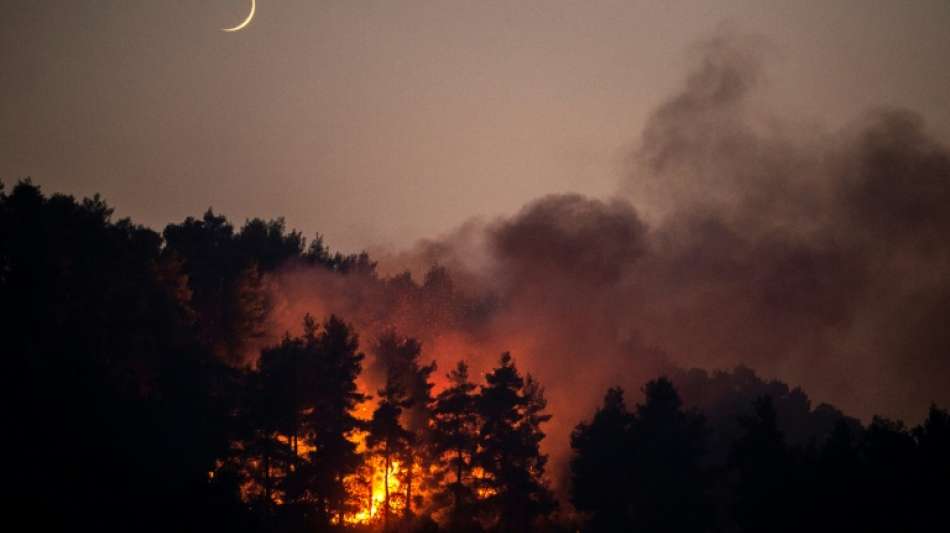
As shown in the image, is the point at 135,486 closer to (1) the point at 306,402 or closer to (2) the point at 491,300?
(1) the point at 306,402

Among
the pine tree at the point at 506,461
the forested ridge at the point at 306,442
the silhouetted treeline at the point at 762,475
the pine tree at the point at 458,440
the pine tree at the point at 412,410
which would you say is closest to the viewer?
the forested ridge at the point at 306,442

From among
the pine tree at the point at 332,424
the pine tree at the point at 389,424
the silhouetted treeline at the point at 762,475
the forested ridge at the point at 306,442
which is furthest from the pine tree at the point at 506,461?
the pine tree at the point at 332,424

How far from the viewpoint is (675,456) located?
218 feet

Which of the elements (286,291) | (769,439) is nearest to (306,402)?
(769,439)

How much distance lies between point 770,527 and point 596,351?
93.2 m

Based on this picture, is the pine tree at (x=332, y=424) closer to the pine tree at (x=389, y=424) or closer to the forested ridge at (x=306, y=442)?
the forested ridge at (x=306, y=442)

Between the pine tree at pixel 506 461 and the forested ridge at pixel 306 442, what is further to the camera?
the pine tree at pixel 506 461

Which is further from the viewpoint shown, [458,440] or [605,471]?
[605,471]

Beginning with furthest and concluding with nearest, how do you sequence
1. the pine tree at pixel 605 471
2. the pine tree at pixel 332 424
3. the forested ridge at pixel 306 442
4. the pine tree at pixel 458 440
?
the pine tree at pixel 458 440, the pine tree at pixel 605 471, the pine tree at pixel 332 424, the forested ridge at pixel 306 442

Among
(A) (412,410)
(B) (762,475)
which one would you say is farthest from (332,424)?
(B) (762,475)

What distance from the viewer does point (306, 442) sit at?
64.6 m

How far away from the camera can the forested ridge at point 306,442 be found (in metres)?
52.2

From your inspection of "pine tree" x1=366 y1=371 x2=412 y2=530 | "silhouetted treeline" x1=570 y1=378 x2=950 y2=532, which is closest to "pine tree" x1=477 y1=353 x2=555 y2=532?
"silhouetted treeline" x1=570 y1=378 x2=950 y2=532

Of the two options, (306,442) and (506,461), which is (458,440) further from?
(306,442)
